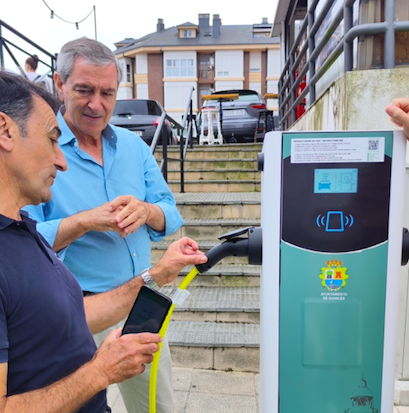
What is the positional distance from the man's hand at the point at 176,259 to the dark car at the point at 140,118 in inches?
200

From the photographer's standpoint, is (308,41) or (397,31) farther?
(308,41)

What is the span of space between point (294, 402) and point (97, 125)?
3.90 ft

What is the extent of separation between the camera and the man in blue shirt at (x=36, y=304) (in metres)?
0.76

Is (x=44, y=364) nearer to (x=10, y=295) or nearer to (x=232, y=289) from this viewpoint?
(x=10, y=295)

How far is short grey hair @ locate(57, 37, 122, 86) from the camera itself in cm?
133

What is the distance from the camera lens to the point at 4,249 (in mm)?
785

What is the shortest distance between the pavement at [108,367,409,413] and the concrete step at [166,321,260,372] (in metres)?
0.04

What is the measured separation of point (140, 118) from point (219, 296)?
451 cm

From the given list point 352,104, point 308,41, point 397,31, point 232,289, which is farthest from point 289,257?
point 308,41

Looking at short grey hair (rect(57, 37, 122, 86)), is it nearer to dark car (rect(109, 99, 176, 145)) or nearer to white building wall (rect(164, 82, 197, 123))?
dark car (rect(109, 99, 176, 145))

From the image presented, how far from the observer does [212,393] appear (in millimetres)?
2277

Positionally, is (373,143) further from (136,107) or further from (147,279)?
(136,107)

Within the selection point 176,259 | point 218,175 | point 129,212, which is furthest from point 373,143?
point 218,175

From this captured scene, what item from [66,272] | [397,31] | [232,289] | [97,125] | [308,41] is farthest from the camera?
[308,41]
